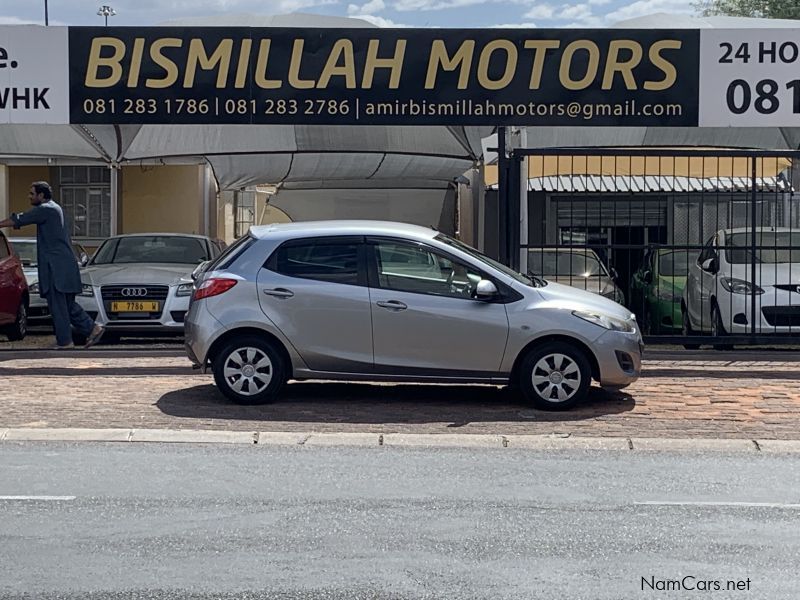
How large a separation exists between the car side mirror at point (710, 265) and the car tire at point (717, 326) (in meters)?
0.40

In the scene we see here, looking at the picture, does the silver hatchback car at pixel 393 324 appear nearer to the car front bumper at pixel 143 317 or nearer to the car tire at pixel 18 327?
the car front bumper at pixel 143 317

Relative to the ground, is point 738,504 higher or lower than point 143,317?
lower

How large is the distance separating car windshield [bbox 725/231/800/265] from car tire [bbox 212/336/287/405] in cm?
619

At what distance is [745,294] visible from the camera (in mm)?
14070

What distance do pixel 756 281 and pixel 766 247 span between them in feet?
1.44

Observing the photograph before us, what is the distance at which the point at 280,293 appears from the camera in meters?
10.0

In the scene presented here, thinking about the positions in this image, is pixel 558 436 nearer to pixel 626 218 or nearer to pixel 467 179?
Result: pixel 626 218

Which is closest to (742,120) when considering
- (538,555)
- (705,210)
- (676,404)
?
(705,210)

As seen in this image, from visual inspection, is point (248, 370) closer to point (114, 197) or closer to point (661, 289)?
point (661, 289)

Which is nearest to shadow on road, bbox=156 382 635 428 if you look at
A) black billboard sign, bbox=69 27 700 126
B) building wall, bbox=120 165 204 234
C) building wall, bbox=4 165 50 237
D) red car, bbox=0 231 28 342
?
black billboard sign, bbox=69 27 700 126

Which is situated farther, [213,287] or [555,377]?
[213,287]

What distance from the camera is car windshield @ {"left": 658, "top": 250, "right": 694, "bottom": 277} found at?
47.2 feet

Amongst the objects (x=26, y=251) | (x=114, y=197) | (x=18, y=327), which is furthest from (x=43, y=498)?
(x=114, y=197)

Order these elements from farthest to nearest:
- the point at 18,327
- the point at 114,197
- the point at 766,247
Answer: the point at 114,197
the point at 18,327
the point at 766,247
